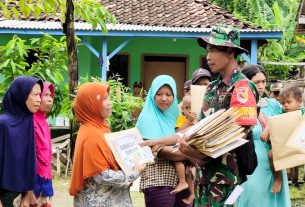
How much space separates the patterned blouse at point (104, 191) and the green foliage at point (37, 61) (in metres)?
4.50

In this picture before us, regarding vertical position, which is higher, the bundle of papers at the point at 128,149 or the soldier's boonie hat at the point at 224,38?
the soldier's boonie hat at the point at 224,38

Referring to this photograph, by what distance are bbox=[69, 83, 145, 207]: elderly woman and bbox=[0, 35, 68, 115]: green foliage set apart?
4350 mm

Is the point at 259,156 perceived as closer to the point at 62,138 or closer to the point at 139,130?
the point at 139,130

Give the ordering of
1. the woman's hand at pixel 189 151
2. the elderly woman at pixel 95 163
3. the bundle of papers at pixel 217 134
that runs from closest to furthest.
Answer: the bundle of papers at pixel 217 134, the woman's hand at pixel 189 151, the elderly woman at pixel 95 163

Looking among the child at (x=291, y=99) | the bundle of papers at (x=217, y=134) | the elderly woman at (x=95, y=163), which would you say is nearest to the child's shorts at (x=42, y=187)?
the elderly woman at (x=95, y=163)

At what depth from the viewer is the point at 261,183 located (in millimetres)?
5395

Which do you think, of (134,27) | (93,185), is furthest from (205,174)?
(134,27)

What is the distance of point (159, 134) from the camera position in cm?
495

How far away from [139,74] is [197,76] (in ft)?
37.0

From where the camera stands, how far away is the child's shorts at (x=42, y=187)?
531cm

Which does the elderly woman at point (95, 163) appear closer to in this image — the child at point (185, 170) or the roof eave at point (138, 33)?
the child at point (185, 170)

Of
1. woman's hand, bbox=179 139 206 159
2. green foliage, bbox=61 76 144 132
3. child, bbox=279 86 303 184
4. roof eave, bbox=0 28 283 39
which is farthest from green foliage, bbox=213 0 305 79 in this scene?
woman's hand, bbox=179 139 206 159

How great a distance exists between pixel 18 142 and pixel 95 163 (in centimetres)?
80

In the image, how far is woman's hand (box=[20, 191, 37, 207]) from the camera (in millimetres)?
4809
